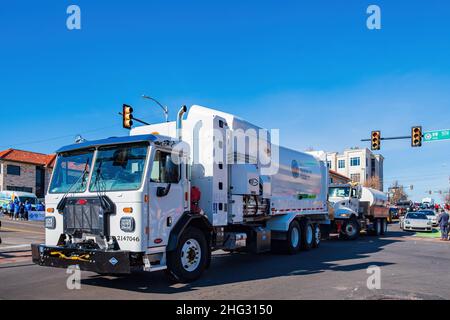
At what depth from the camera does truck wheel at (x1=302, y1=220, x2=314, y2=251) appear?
13945 millimetres

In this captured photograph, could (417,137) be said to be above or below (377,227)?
above

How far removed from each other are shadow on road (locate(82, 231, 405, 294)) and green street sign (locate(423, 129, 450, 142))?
41.1 feet

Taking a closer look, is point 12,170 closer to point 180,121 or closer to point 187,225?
point 180,121

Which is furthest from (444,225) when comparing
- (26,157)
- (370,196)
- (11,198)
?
(26,157)

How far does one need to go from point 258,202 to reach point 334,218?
27.7 feet

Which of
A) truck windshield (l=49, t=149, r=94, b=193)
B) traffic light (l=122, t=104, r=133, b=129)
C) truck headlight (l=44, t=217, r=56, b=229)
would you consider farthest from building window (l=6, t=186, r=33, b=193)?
truck headlight (l=44, t=217, r=56, b=229)

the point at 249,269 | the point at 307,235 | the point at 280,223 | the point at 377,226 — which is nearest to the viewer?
the point at 249,269

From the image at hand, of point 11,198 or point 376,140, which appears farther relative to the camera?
point 11,198

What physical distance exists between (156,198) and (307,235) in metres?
8.25

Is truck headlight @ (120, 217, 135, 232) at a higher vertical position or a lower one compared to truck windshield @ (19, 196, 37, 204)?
higher

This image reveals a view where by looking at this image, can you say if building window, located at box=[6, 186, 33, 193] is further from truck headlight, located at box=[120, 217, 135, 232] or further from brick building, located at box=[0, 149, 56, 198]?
truck headlight, located at box=[120, 217, 135, 232]

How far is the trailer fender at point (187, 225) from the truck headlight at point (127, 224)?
917mm

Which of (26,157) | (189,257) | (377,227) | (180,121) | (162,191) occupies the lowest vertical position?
(377,227)

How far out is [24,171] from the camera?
163 feet
